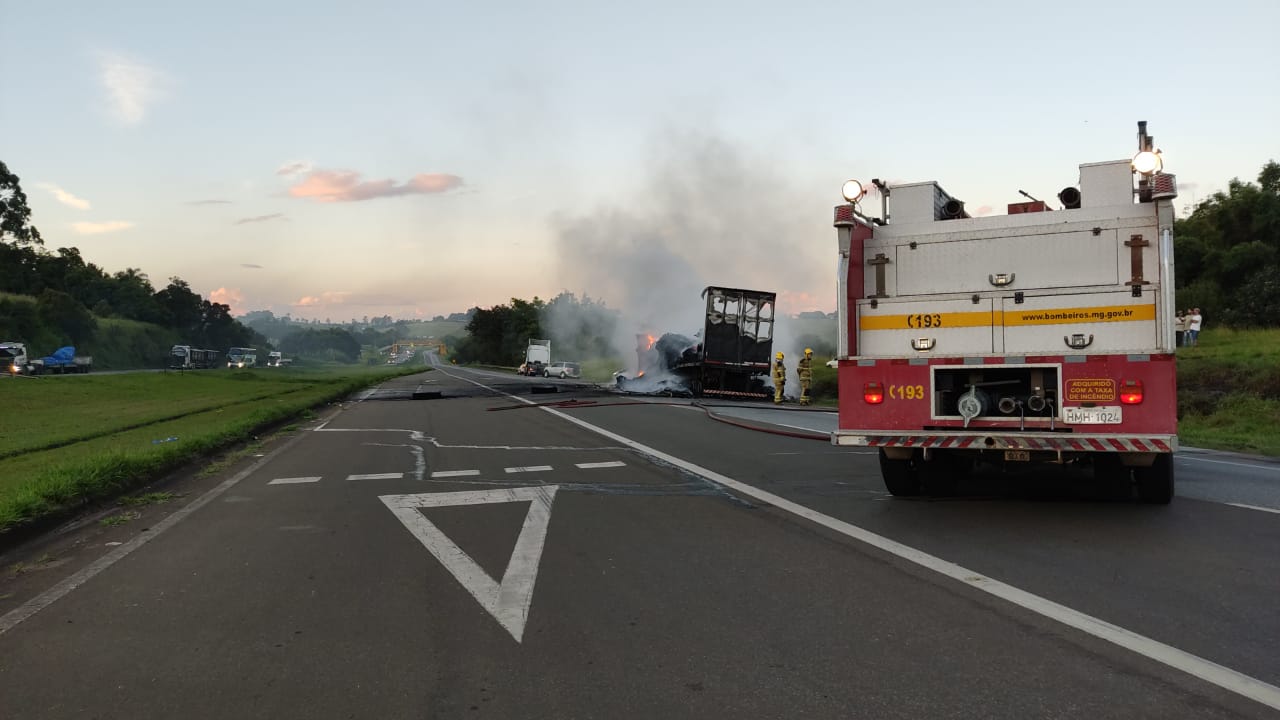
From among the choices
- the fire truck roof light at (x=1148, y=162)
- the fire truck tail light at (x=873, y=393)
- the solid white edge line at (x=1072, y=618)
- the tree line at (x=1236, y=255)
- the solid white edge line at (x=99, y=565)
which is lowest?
the solid white edge line at (x=99, y=565)

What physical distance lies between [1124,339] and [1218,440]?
31.0 ft

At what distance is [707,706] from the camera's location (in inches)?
135

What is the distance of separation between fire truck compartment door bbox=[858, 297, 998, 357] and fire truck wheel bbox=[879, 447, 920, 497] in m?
1.09

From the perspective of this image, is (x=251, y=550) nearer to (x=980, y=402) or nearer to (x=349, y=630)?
(x=349, y=630)

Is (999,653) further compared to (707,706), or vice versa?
(999,653)

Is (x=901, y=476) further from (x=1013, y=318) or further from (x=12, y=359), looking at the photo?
(x=12, y=359)

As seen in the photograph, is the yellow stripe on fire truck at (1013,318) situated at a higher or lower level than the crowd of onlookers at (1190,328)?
lower

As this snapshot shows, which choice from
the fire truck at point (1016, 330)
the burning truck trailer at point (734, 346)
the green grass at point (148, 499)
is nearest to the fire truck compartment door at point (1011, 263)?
the fire truck at point (1016, 330)

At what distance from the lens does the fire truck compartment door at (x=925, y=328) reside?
A: 755 cm

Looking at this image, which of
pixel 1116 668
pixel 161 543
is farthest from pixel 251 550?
pixel 1116 668

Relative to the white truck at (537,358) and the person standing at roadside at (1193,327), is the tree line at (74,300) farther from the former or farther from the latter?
the person standing at roadside at (1193,327)

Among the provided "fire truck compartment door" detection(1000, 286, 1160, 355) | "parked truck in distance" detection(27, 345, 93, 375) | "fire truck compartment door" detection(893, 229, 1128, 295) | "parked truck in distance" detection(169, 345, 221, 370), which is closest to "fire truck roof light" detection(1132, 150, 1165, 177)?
"fire truck compartment door" detection(893, 229, 1128, 295)

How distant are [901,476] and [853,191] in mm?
2759

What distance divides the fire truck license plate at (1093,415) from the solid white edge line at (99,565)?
7.40 metres
